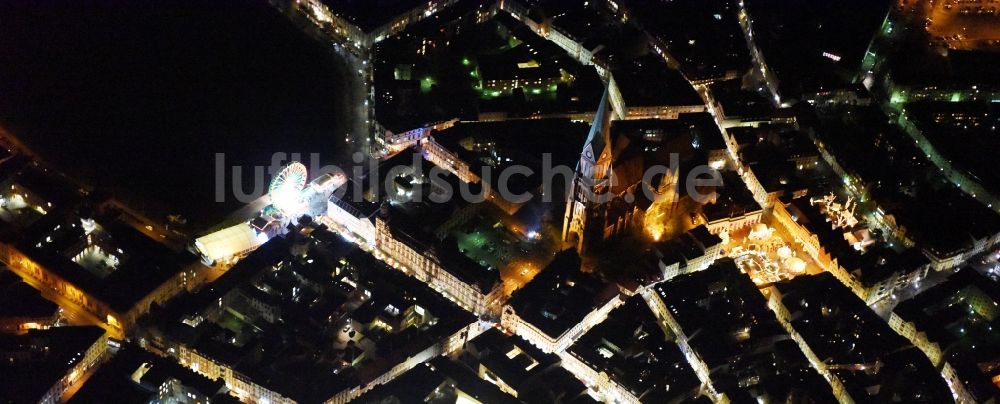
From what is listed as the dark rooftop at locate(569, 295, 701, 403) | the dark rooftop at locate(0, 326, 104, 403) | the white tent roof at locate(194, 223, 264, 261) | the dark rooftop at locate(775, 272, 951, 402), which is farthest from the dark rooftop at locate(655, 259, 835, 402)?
the dark rooftop at locate(0, 326, 104, 403)

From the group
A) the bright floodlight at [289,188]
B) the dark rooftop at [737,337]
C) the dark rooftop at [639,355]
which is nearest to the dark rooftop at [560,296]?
the dark rooftop at [639,355]

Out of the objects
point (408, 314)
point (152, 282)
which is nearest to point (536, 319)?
point (408, 314)

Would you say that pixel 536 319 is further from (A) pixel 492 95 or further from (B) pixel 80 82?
(B) pixel 80 82

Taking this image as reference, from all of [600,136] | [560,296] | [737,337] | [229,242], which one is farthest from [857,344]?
[229,242]

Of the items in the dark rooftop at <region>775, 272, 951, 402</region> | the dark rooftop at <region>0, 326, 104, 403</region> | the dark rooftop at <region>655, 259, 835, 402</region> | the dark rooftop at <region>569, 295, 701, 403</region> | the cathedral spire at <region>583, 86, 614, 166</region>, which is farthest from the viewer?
the cathedral spire at <region>583, 86, 614, 166</region>

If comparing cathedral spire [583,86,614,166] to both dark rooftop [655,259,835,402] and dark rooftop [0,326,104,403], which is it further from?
dark rooftop [0,326,104,403]

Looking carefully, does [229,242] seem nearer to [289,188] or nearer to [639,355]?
[289,188]
